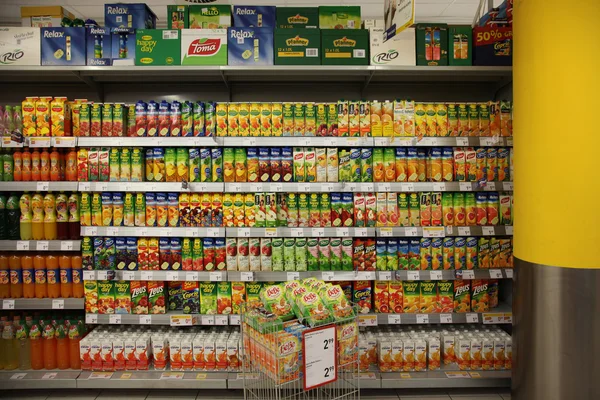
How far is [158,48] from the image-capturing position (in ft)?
11.5

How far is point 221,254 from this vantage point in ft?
11.9

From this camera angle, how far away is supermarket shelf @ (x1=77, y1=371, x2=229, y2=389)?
3.42 meters

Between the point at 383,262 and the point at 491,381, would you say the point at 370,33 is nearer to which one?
the point at 383,262

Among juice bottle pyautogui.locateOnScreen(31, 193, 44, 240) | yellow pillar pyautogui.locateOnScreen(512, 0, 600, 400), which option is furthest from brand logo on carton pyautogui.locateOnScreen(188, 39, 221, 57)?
→ yellow pillar pyautogui.locateOnScreen(512, 0, 600, 400)

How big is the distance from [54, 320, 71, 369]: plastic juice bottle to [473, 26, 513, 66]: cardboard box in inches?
161

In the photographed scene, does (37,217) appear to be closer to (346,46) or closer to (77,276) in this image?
(77,276)

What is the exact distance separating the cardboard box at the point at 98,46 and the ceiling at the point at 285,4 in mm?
1243

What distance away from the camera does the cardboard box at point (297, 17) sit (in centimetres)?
368

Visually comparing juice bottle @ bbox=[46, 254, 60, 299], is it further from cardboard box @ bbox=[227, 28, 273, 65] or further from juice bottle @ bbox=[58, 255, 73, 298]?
cardboard box @ bbox=[227, 28, 273, 65]

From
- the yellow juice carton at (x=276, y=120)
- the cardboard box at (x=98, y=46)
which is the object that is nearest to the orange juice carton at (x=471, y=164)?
the yellow juice carton at (x=276, y=120)

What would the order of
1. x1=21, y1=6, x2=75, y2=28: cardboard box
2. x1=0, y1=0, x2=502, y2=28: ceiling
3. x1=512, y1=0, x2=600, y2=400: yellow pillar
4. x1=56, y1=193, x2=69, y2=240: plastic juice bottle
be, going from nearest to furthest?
x1=512, y1=0, x2=600, y2=400: yellow pillar < x1=56, y1=193, x2=69, y2=240: plastic juice bottle < x1=21, y1=6, x2=75, y2=28: cardboard box < x1=0, y1=0, x2=502, y2=28: ceiling

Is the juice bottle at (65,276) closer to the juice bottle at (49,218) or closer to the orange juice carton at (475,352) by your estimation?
the juice bottle at (49,218)

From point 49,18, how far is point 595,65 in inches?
164

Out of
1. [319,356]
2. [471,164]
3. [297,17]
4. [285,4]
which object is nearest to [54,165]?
[297,17]
